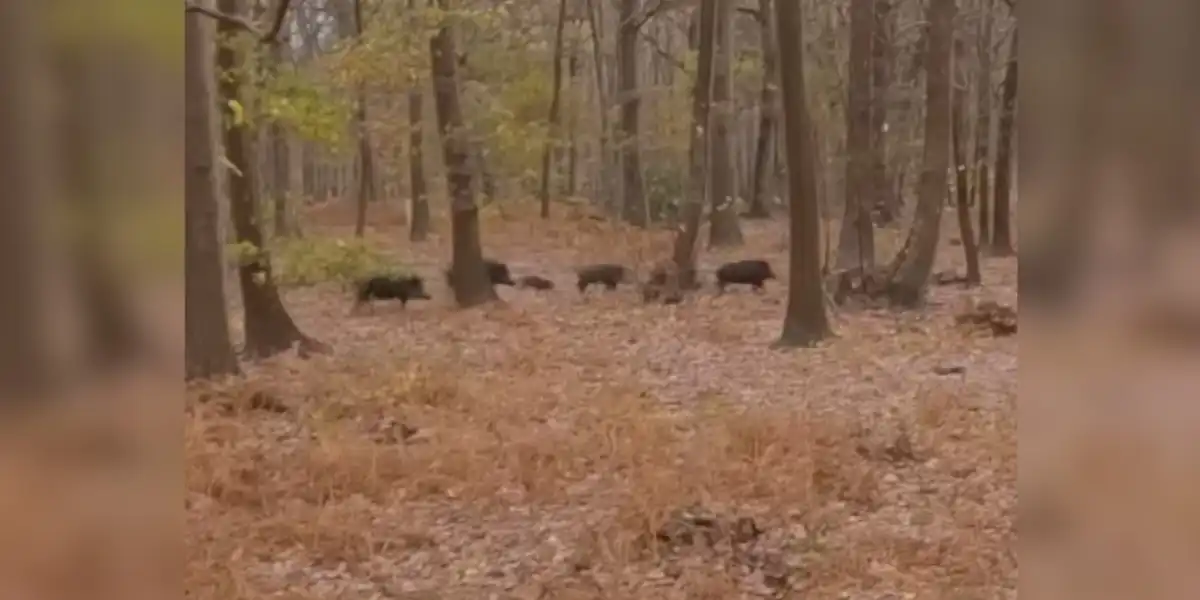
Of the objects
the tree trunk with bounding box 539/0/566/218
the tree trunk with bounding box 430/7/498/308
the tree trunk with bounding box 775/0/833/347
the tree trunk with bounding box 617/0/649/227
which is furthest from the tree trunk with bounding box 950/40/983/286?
the tree trunk with bounding box 430/7/498/308

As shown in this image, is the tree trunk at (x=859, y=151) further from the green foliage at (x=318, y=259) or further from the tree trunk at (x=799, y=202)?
the green foliage at (x=318, y=259)

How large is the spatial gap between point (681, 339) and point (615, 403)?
0.70 feet

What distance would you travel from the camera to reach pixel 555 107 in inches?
87.4

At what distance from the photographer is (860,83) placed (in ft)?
7.80

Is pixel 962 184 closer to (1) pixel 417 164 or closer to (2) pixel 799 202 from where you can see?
(2) pixel 799 202

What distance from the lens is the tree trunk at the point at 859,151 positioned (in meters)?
2.33

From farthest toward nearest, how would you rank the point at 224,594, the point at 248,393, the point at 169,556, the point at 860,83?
the point at 860,83 < the point at 248,393 < the point at 224,594 < the point at 169,556

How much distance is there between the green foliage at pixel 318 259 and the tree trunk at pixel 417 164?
0.09 meters

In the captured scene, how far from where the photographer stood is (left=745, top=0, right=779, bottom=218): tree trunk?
2.26 meters

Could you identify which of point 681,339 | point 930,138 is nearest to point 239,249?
point 681,339

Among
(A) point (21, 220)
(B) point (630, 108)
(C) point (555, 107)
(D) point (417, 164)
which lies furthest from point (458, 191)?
(A) point (21, 220)

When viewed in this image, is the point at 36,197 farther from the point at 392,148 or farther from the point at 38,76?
the point at 392,148

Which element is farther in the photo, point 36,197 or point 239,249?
point 239,249

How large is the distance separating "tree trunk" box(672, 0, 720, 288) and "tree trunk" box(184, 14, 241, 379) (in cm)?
87
